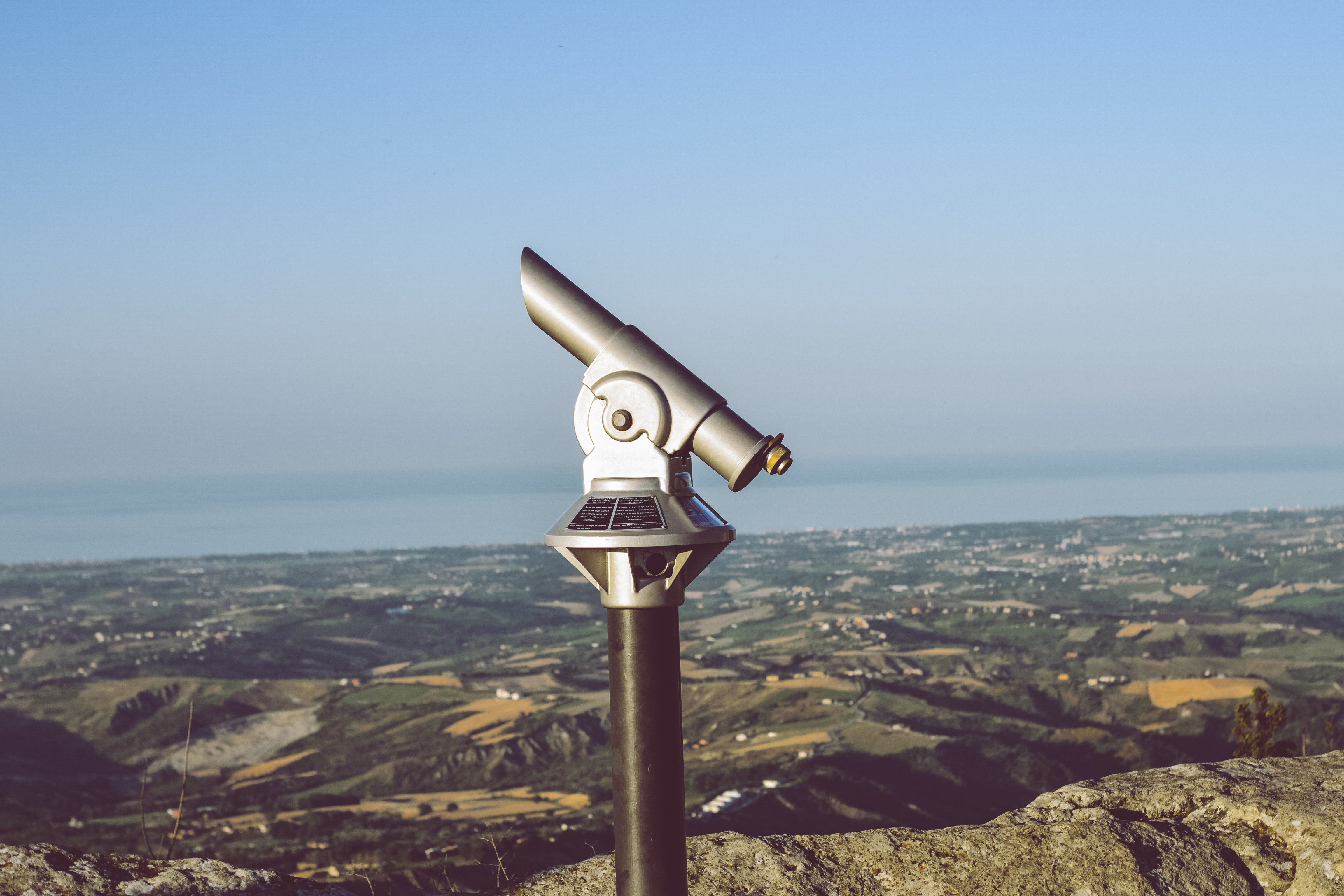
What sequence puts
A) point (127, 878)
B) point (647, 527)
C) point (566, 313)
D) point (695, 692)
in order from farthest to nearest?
point (695, 692)
point (127, 878)
point (566, 313)
point (647, 527)

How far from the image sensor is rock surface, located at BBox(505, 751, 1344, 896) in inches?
168

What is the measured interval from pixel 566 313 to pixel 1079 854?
3.27m

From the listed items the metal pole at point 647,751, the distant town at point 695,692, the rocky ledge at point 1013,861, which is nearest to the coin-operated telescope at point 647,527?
the metal pole at point 647,751

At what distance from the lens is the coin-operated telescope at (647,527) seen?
11.0 ft

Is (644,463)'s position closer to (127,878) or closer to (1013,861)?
(1013,861)

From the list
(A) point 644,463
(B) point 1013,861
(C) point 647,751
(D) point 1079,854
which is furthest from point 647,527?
(D) point 1079,854

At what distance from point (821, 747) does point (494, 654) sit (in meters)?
38.0

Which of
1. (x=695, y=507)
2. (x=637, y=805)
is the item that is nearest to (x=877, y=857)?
(x=637, y=805)

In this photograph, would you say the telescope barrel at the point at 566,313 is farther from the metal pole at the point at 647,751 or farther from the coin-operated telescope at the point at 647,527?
the metal pole at the point at 647,751

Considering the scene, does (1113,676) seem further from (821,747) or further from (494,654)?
(494,654)

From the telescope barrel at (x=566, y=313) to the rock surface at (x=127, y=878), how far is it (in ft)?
8.60

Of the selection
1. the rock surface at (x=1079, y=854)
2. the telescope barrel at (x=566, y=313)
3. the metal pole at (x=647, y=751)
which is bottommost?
the rock surface at (x=1079, y=854)

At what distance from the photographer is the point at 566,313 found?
3.61 m

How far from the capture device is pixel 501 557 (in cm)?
11444
